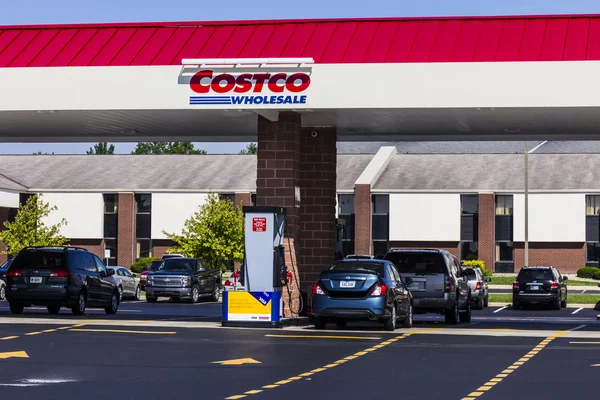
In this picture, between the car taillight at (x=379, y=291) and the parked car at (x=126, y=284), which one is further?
the parked car at (x=126, y=284)

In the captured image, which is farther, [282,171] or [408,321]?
[282,171]

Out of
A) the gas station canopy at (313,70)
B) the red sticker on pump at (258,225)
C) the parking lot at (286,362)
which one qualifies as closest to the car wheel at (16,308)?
the parking lot at (286,362)

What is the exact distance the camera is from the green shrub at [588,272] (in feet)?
247

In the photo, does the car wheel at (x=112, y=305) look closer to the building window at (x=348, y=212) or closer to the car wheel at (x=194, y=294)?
the car wheel at (x=194, y=294)

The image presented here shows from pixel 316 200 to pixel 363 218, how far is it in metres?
50.8

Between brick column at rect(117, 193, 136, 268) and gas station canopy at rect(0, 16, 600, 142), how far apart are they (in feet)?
178

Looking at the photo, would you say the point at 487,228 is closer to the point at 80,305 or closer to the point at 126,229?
the point at 126,229

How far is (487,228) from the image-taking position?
81.1 metres

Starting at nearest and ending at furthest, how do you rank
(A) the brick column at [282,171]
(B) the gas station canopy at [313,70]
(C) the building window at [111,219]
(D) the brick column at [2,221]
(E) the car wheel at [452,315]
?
1. (B) the gas station canopy at [313,70]
2. (A) the brick column at [282,171]
3. (E) the car wheel at [452,315]
4. (D) the brick column at [2,221]
5. (C) the building window at [111,219]

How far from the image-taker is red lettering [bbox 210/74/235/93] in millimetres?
26938

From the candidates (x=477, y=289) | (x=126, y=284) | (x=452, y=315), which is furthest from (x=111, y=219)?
(x=452, y=315)

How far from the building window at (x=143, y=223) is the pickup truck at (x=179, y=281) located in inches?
1388

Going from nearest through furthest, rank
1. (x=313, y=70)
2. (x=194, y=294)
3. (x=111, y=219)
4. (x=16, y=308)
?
(x=313, y=70) → (x=16, y=308) → (x=194, y=294) → (x=111, y=219)

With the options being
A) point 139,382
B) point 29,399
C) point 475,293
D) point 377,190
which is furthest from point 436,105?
point 377,190
